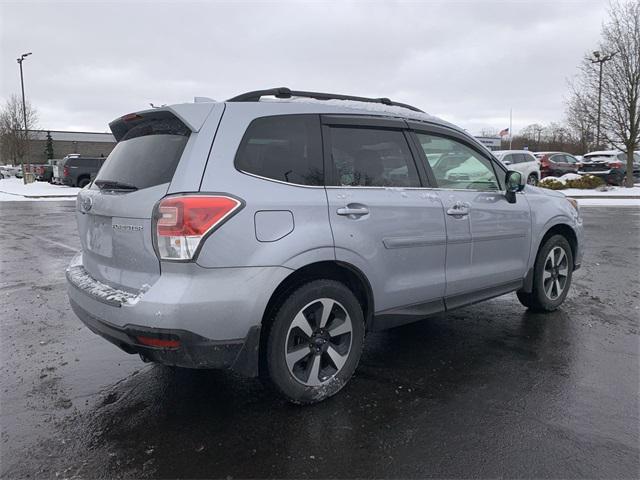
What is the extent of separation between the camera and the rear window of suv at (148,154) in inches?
116

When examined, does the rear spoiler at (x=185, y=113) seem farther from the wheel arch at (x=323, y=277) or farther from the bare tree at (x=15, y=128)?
the bare tree at (x=15, y=128)

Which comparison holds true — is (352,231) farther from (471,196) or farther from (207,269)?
(471,196)

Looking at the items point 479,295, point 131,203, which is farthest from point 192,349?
point 479,295

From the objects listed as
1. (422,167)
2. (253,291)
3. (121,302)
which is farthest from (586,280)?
(121,302)

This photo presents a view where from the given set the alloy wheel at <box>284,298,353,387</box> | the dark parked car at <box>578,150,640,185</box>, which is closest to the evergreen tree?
the dark parked car at <box>578,150,640,185</box>

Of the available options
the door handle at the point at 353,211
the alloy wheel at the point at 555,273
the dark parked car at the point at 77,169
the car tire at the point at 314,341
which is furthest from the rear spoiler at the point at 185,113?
the dark parked car at the point at 77,169

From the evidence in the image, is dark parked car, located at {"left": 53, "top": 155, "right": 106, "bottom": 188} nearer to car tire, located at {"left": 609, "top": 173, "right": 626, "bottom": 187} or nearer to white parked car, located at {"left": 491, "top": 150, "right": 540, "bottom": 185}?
white parked car, located at {"left": 491, "top": 150, "right": 540, "bottom": 185}

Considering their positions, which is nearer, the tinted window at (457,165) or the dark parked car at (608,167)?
the tinted window at (457,165)

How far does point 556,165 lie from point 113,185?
1135 inches

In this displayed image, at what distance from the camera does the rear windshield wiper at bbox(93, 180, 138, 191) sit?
3080mm

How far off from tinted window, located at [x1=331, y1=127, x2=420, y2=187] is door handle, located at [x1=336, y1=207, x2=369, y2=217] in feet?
0.63

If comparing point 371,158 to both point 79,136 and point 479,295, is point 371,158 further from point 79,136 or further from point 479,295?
point 79,136

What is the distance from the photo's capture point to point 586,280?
21.7 feet

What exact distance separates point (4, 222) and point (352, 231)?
1337 cm
